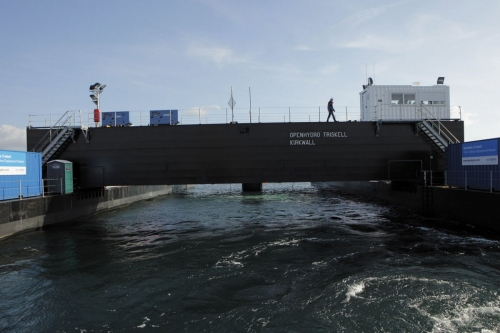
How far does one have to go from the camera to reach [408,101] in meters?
32.0

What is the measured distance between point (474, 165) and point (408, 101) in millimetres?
12137

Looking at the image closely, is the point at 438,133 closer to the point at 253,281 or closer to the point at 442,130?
the point at 442,130

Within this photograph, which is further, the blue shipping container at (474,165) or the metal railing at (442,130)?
the metal railing at (442,130)

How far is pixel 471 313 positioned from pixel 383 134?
18768 mm

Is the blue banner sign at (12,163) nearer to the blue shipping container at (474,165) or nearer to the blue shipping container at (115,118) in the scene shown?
the blue shipping container at (115,118)

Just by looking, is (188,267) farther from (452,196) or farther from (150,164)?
(452,196)

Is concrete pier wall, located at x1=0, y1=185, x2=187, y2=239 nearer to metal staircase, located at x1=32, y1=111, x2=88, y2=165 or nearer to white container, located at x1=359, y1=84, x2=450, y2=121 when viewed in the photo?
metal staircase, located at x1=32, y1=111, x2=88, y2=165

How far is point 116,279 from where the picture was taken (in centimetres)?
1225

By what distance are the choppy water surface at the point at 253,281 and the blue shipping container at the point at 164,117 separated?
11026 mm

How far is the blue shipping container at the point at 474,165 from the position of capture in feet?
64.7

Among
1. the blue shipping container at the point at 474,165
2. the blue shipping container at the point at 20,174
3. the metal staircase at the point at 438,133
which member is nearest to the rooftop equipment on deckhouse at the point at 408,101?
the metal staircase at the point at 438,133

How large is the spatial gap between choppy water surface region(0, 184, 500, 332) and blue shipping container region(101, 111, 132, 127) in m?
11.9

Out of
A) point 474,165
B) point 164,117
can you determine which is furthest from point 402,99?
point 164,117

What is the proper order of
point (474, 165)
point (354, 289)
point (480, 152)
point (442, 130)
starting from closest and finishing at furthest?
point (354, 289)
point (480, 152)
point (474, 165)
point (442, 130)
